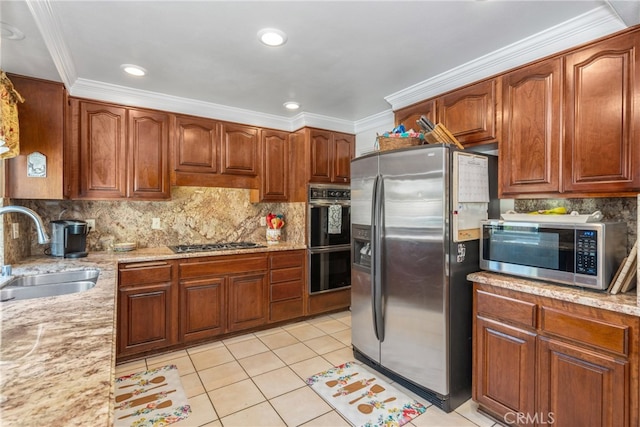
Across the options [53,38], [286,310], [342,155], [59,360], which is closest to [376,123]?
[342,155]

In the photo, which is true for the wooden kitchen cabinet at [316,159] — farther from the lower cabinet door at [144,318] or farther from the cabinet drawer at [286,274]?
the lower cabinet door at [144,318]

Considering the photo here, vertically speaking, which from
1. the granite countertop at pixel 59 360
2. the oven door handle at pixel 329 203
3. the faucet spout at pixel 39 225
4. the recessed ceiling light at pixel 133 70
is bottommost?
the granite countertop at pixel 59 360

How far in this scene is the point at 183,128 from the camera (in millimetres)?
3254

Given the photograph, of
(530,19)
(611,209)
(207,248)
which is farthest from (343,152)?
(611,209)

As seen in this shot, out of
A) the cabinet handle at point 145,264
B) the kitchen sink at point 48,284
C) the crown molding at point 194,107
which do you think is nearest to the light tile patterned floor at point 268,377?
the cabinet handle at point 145,264

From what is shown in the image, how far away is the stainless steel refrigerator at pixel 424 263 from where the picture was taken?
2074mm

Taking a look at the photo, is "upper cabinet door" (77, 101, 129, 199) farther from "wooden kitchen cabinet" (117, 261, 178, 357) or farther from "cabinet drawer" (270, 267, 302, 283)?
"cabinet drawer" (270, 267, 302, 283)

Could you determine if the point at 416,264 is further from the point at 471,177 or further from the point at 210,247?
the point at 210,247

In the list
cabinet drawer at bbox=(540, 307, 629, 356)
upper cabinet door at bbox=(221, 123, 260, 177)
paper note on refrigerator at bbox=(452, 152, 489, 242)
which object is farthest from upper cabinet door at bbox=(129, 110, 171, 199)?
cabinet drawer at bbox=(540, 307, 629, 356)

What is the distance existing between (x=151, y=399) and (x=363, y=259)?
1836 millimetres

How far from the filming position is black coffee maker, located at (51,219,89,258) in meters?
2.65

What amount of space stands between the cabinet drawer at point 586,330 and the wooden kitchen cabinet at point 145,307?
112 inches

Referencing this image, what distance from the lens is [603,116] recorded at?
5.87ft

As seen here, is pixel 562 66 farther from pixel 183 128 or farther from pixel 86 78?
pixel 86 78
